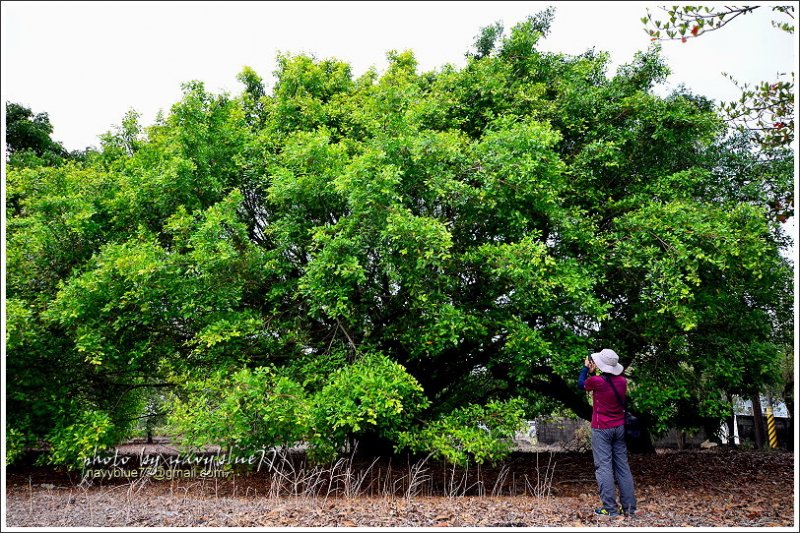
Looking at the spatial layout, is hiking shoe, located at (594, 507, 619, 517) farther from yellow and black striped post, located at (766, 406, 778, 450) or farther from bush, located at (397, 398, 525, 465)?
yellow and black striped post, located at (766, 406, 778, 450)

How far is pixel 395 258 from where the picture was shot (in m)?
7.70

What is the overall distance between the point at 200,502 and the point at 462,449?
3263mm

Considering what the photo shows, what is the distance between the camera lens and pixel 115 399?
10125 millimetres

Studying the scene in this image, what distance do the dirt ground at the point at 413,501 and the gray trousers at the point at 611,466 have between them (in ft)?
0.58

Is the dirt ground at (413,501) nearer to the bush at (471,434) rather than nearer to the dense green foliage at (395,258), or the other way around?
the bush at (471,434)

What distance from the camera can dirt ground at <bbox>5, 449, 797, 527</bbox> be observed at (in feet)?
20.3

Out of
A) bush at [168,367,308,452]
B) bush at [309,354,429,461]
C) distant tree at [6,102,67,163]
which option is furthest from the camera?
distant tree at [6,102,67,163]

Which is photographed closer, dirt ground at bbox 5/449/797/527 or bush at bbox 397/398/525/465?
dirt ground at bbox 5/449/797/527

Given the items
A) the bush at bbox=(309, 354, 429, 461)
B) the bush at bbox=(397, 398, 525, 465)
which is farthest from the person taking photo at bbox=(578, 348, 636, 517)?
the bush at bbox=(309, 354, 429, 461)

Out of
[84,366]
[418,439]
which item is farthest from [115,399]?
[418,439]

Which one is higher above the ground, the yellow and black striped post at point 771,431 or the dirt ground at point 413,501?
the dirt ground at point 413,501

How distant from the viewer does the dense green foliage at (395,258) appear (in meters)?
7.60

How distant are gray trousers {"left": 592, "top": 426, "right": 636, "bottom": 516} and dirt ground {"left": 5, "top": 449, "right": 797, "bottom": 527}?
178 millimetres

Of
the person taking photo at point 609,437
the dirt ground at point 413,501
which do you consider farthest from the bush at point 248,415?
the person taking photo at point 609,437
